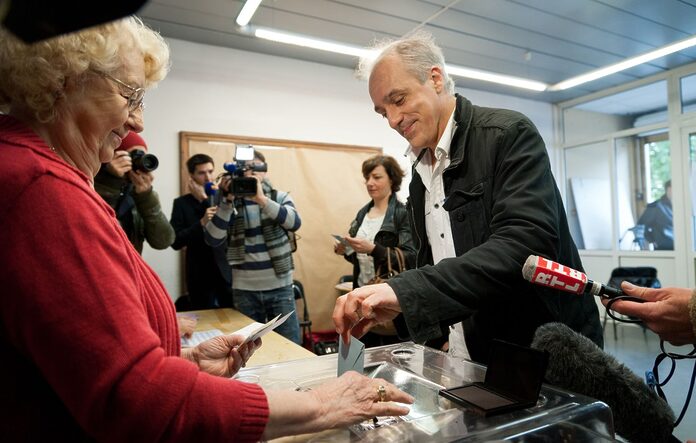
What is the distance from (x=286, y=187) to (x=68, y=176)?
403cm

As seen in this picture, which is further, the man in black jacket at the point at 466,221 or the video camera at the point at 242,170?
the video camera at the point at 242,170

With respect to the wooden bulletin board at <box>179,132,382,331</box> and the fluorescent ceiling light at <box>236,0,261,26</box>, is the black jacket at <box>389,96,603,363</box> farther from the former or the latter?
the wooden bulletin board at <box>179,132,382,331</box>

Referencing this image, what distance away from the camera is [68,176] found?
0.60 metres

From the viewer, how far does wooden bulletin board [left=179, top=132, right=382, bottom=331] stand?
4.55 metres

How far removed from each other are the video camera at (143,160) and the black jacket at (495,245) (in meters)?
1.48

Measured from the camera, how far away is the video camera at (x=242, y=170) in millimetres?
2588

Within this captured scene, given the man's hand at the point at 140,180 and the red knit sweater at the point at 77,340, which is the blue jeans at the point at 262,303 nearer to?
the man's hand at the point at 140,180

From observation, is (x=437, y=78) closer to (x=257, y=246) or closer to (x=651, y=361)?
(x=257, y=246)

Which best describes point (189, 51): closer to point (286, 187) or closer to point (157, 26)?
point (157, 26)

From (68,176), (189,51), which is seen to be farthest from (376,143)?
(68,176)

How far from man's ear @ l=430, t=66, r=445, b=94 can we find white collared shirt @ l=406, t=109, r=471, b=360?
0.41ft

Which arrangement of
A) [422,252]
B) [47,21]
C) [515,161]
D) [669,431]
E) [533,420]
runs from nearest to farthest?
[47,21] → [533,420] → [669,431] → [515,161] → [422,252]

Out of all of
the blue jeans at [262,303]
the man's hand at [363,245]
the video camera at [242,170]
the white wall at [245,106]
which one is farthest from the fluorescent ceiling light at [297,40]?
the blue jeans at [262,303]

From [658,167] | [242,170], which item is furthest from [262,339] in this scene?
[658,167]
